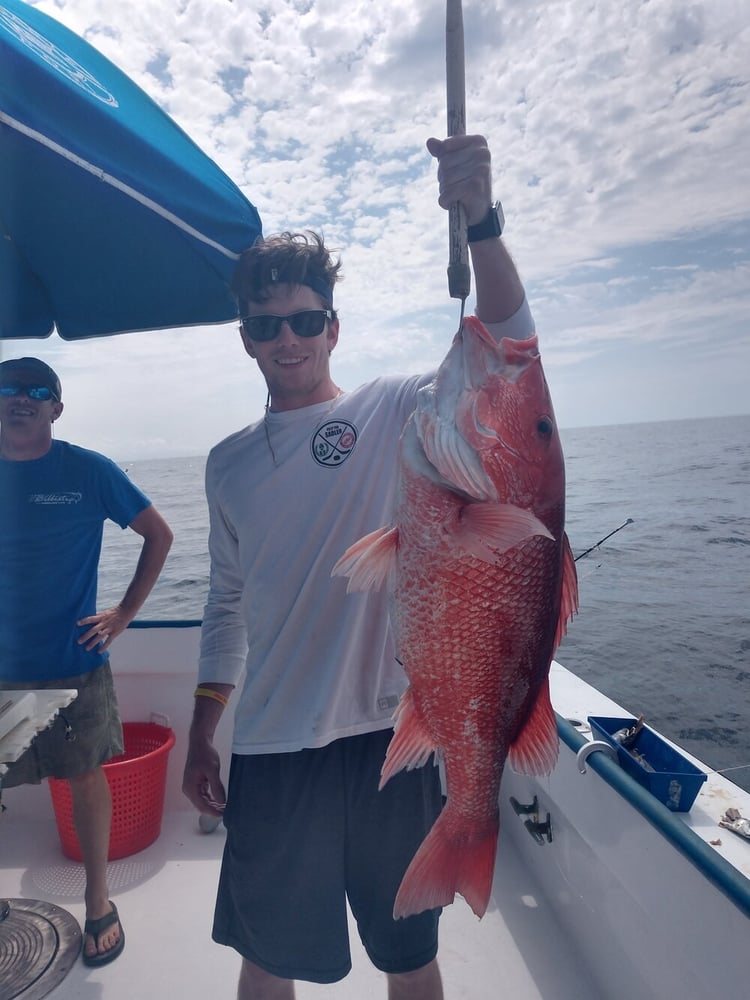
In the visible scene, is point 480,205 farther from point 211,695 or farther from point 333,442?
point 211,695

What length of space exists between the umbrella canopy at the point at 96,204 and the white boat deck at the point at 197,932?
266 centimetres

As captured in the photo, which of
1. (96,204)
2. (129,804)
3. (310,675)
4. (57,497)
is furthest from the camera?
(129,804)

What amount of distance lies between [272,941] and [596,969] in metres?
1.44

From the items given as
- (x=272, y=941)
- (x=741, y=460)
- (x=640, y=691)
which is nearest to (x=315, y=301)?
(x=272, y=941)

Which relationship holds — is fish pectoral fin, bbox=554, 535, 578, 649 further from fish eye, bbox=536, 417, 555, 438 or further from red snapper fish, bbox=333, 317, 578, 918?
fish eye, bbox=536, 417, 555, 438

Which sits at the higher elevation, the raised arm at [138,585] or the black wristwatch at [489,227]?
the black wristwatch at [489,227]

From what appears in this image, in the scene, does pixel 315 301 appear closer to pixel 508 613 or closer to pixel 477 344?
pixel 477 344

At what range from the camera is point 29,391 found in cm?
286

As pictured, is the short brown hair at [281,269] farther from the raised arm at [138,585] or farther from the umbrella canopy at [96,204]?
the raised arm at [138,585]

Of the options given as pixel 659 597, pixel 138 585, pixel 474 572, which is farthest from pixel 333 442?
pixel 659 597

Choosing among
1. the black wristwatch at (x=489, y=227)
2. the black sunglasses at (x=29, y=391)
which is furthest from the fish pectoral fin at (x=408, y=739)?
the black sunglasses at (x=29, y=391)

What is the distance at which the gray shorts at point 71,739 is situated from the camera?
281 cm

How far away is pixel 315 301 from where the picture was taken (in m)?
1.88

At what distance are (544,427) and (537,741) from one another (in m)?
0.65
